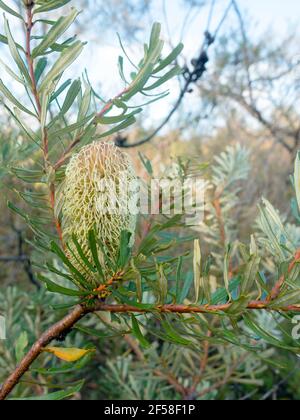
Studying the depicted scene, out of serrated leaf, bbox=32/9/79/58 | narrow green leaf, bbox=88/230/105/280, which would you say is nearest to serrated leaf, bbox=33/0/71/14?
serrated leaf, bbox=32/9/79/58

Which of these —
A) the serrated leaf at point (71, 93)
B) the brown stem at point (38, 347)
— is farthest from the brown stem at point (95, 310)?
the serrated leaf at point (71, 93)

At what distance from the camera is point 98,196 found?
1.07 feet

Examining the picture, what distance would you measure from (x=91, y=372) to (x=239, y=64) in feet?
4.85

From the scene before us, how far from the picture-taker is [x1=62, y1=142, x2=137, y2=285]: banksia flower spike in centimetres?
32

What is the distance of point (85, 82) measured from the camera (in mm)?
354

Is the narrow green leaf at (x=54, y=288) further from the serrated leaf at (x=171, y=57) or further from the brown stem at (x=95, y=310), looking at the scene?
the serrated leaf at (x=171, y=57)

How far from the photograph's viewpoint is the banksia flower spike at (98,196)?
1.06 feet

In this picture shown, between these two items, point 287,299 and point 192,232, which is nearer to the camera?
point 287,299

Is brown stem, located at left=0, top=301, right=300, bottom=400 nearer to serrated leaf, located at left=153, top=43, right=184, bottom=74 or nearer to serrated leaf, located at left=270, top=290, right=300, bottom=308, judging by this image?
serrated leaf, located at left=270, top=290, right=300, bottom=308

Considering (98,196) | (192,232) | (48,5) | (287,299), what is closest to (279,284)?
(287,299)

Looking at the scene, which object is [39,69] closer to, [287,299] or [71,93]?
[71,93]

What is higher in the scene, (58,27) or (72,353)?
(58,27)

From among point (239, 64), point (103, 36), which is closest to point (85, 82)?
point (103, 36)

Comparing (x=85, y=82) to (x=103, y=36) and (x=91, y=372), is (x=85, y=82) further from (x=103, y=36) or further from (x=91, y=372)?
(x=103, y=36)
